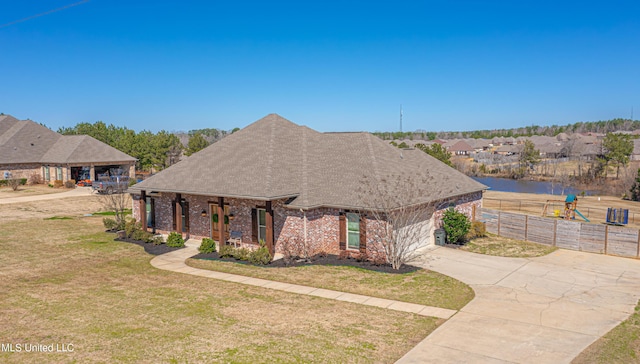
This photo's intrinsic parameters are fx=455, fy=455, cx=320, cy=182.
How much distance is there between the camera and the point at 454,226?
72.0 ft

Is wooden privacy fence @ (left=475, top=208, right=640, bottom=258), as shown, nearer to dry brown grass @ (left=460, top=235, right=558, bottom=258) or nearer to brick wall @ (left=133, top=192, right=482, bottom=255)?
dry brown grass @ (left=460, top=235, right=558, bottom=258)

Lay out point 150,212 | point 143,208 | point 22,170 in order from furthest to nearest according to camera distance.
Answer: point 22,170
point 150,212
point 143,208

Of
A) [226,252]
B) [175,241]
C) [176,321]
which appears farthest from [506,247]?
[176,321]

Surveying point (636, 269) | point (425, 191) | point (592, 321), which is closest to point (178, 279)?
point (425, 191)

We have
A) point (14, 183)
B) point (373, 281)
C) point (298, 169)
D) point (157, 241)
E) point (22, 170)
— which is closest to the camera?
point (373, 281)

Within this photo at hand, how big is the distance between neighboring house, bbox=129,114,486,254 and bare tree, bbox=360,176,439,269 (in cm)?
12

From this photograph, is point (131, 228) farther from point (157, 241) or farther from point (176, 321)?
point (176, 321)

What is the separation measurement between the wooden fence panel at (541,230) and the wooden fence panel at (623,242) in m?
2.42

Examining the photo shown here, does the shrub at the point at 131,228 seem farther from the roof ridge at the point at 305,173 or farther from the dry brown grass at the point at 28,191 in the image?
the dry brown grass at the point at 28,191

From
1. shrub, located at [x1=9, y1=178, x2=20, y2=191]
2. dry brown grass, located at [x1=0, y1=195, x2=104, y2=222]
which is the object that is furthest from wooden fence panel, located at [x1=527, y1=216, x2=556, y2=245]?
shrub, located at [x1=9, y1=178, x2=20, y2=191]

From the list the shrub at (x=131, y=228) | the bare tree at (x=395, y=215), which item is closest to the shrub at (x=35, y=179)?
the shrub at (x=131, y=228)

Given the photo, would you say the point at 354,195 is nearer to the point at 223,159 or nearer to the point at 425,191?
the point at 425,191

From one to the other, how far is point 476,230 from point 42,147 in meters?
48.1

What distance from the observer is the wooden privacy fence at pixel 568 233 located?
20.1 metres
